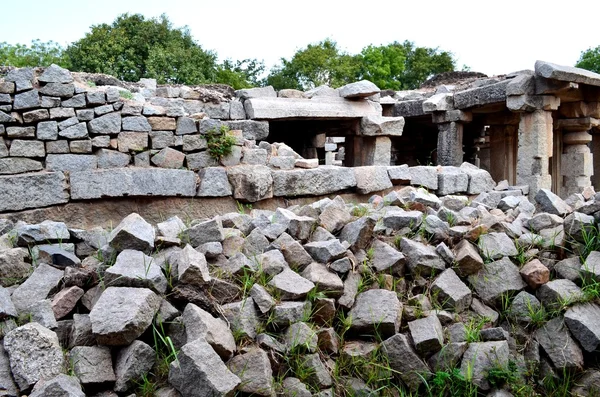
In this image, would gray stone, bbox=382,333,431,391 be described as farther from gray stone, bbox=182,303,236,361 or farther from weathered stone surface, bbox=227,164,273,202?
weathered stone surface, bbox=227,164,273,202

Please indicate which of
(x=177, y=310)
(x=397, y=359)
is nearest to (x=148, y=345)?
(x=177, y=310)

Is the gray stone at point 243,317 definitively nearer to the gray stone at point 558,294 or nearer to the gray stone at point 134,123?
the gray stone at point 558,294

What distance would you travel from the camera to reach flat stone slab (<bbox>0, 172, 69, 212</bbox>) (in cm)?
605

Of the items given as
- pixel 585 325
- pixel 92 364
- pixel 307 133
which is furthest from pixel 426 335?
pixel 307 133

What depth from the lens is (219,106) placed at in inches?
375

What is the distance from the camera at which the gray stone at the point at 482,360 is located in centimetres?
328

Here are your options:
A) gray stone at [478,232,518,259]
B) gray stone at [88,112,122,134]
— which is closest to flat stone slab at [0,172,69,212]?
gray stone at [88,112,122,134]

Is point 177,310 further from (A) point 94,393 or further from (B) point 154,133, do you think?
(B) point 154,133

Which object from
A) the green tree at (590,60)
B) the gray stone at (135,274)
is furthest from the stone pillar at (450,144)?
the green tree at (590,60)

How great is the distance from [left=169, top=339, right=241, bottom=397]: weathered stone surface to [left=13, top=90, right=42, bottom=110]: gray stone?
14.7ft

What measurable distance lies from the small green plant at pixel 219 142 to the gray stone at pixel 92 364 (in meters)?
4.17

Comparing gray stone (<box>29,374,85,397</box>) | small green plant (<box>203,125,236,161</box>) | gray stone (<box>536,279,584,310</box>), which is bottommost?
gray stone (<box>29,374,85,397</box>)

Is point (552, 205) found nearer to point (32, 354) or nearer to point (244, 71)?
point (32, 354)

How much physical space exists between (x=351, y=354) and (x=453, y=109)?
10639 mm
